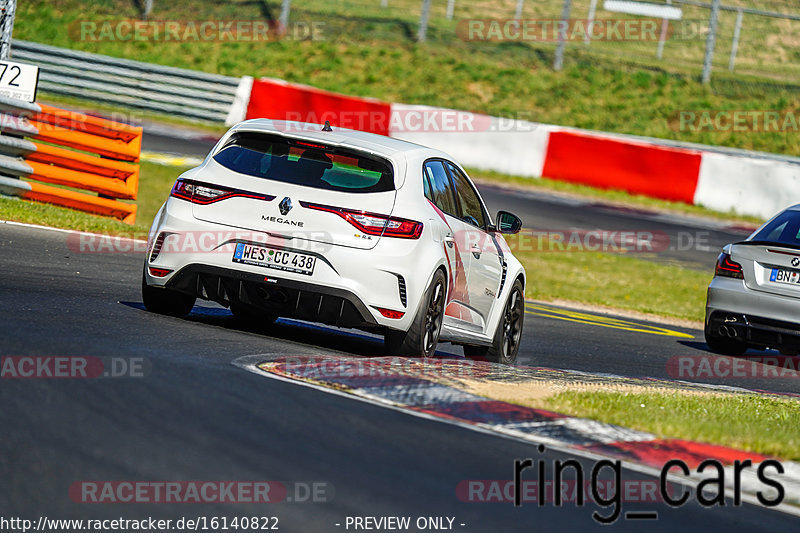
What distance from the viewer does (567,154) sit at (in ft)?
87.6

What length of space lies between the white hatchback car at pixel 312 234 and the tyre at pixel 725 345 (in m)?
5.24

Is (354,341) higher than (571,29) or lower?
lower

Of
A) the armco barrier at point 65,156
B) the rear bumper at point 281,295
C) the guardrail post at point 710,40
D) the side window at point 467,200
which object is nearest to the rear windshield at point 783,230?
the side window at point 467,200

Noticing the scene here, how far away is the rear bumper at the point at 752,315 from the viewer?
474 inches

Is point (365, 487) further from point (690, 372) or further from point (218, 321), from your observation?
point (690, 372)

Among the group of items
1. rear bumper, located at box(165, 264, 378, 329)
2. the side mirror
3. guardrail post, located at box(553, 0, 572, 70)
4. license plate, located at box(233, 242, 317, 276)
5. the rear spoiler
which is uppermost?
guardrail post, located at box(553, 0, 572, 70)

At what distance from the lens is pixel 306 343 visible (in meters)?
9.08

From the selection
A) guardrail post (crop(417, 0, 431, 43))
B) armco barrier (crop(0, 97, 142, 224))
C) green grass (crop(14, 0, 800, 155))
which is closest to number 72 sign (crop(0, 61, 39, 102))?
armco barrier (crop(0, 97, 142, 224))

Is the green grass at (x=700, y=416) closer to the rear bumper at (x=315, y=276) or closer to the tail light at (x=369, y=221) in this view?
the rear bumper at (x=315, y=276)

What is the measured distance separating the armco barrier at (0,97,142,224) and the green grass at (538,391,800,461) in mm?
8293

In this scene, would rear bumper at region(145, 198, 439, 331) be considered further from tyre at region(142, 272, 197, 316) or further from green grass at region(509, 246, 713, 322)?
green grass at region(509, 246, 713, 322)

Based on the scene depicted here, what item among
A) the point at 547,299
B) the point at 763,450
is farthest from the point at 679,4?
the point at 763,450

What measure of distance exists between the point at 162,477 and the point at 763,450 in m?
3.42

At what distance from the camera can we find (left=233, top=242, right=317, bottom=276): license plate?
8.09 m
